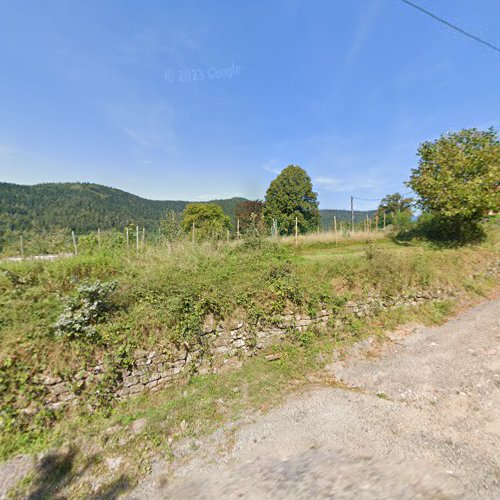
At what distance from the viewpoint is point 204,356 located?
14.9ft

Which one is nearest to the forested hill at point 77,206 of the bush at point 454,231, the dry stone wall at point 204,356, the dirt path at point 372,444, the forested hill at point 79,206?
the forested hill at point 79,206

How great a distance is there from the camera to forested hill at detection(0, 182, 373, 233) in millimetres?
66875

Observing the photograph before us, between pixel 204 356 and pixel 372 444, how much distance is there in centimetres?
298

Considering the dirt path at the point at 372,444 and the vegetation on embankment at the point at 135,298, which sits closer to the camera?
the dirt path at the point at 372,444

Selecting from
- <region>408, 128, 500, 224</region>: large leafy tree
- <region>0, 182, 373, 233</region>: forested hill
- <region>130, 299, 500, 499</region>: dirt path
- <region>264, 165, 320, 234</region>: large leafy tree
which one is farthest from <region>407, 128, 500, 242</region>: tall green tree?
<region>0, 182, 373, 233</region>: forested hill

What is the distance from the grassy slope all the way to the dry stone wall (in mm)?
197

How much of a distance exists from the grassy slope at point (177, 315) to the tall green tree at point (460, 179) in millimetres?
3798

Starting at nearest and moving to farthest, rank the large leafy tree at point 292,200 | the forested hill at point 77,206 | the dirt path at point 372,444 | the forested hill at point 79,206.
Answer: the dirt path at point 372,444 → the large leafy tree at point 292,200 → the forested hill at point 79,206 → the forested hill at point 77,206

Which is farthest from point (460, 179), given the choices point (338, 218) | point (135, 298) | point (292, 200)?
point (338, 218)

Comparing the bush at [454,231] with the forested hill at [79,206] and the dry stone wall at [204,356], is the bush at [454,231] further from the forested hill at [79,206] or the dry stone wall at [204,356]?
the forested hill at [79,206]

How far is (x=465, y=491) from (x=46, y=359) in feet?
17.5

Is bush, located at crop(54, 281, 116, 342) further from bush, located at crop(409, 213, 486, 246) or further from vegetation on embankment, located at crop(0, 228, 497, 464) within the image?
bush, located at crop(409, 213, 486, 246)

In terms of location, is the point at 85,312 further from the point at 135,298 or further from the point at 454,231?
the point at 454,231

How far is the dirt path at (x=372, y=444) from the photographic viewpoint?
2.33m
